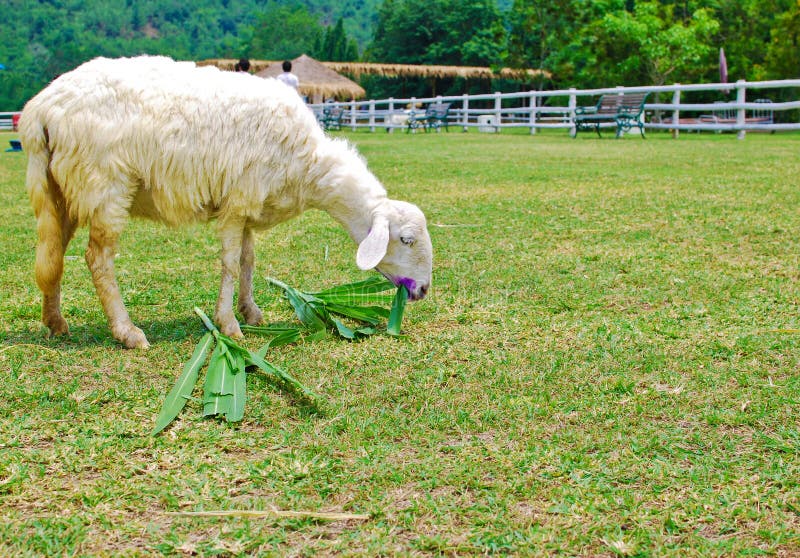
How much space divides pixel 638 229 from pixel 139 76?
4.32 m

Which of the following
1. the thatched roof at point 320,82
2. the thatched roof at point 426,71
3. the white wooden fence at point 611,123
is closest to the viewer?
the white wooden fence at point 611,123

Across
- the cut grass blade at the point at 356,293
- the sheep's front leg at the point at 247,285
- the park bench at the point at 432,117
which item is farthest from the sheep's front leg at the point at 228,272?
the park bench at the point at 432,117

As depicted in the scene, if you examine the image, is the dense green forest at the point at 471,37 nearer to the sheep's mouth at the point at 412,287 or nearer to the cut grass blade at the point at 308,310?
the sheep's mouth at the point at 412,287

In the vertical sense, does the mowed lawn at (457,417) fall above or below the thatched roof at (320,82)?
below

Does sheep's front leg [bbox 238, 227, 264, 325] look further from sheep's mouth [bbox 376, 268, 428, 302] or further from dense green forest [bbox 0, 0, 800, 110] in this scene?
dense green forest [bbox 0, 0, 800, 110]

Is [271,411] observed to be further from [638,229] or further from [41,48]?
[41,48]

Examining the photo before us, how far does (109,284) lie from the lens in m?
4.23

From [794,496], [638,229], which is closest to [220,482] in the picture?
[794,496]

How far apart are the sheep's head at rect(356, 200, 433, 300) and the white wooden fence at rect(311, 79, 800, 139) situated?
530 inches

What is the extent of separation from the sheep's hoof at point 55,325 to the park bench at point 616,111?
55.9 feet

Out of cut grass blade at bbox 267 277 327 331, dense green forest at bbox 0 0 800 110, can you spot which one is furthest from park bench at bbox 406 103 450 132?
cut grass blade at bbox 267 277 327 331

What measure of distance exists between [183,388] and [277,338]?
2.48 feet

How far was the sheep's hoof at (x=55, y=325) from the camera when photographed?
4293 millimetres

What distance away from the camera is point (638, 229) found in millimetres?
6980
